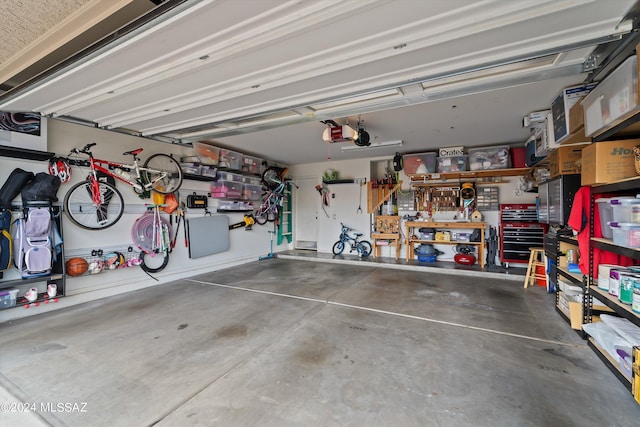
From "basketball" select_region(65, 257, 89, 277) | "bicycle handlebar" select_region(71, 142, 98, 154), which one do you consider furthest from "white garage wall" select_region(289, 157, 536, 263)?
"basketball" select_region(65, 257, 89, 277)

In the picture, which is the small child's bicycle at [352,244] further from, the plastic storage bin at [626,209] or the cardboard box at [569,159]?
the plastic storage bin at [626,209]

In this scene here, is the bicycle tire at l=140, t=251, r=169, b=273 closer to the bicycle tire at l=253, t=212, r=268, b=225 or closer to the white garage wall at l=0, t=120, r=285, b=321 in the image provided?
the white garage wall at l=0, t=120, r=285, b=321

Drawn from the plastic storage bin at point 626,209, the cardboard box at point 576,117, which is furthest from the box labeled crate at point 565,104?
the plastic storage bin at point 626,209

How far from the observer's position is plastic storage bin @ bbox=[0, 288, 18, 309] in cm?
296

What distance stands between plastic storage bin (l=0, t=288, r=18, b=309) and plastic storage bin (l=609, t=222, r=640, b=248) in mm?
6029

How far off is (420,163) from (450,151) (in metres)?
0.64

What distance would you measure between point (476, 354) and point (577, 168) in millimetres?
2566

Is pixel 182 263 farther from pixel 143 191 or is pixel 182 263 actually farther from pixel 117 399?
pixel 117 399

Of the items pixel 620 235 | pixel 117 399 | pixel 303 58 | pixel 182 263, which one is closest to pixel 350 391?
pixel 117 399

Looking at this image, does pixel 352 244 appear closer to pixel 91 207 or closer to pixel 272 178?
pixel 272 178

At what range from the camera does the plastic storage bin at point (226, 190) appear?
5531 mm

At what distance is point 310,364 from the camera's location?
7.06ft

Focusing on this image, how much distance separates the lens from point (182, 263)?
196 inches

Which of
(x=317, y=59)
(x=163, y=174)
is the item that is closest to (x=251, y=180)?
(x=163, y=174)
